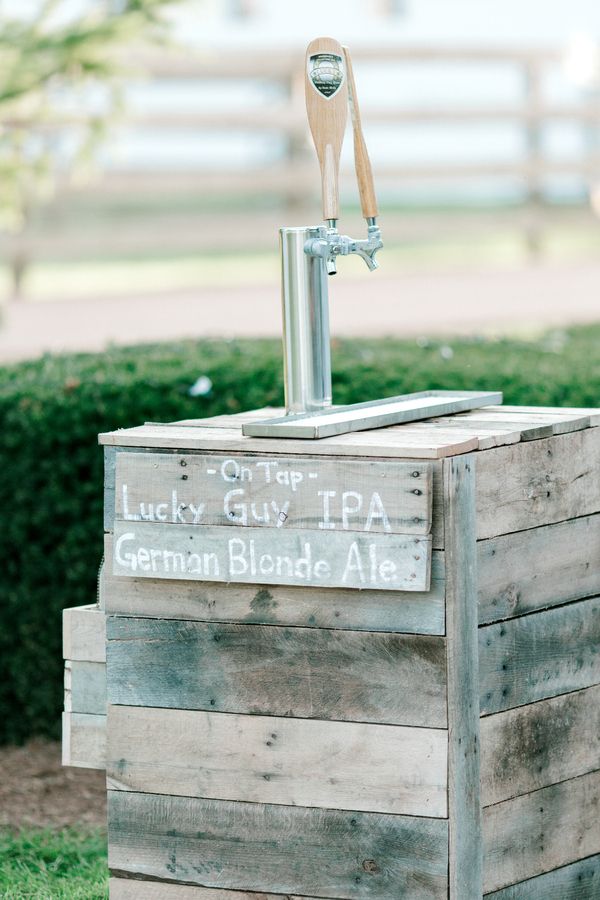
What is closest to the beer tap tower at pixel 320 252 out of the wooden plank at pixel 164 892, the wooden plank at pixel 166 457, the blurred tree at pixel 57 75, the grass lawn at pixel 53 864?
the wooden plank at pixel 166 457

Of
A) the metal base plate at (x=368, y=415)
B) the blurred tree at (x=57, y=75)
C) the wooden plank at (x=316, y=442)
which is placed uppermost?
the blurred tree at (x=57, y=75)

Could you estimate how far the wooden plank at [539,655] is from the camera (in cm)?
258

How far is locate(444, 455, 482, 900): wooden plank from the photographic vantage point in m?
2.47

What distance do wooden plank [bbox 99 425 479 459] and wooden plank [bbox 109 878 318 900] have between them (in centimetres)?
78

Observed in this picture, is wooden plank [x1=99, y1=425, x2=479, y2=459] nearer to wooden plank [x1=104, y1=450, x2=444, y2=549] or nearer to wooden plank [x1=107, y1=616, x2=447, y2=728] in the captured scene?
wooden plank [x1=104, y1=450, x2=444, y2=549]

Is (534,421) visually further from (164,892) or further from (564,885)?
(164,892)

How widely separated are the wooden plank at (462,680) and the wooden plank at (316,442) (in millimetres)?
45

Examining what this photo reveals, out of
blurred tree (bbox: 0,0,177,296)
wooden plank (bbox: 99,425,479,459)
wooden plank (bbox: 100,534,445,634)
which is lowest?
wooden plank (bbox: 100,534,445,634)

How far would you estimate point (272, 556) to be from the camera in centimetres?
256

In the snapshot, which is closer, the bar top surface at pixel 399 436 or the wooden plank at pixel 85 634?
the bar top surface at pixel 399 436

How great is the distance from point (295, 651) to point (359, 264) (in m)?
13.1

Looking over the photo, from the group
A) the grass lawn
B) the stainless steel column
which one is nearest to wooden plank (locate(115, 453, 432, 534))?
the stainless steel column

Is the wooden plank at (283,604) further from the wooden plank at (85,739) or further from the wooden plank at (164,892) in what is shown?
the wooden plank at (164,892)

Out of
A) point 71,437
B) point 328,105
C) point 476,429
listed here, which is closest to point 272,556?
point 476,429
